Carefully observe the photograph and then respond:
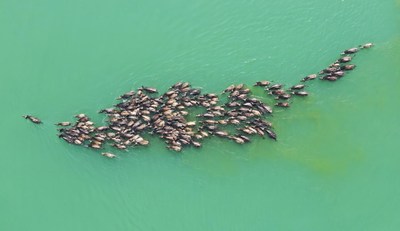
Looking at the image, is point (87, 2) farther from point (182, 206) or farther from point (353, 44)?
point (353, 44)

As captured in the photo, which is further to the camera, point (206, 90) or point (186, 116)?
point (206, 90)

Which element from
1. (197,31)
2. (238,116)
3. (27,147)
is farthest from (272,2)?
(27,147)

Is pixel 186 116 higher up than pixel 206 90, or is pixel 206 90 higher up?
pixel 206 90

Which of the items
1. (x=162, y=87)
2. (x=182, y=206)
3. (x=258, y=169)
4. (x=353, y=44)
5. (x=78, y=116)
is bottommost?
(x=182, y=206)
